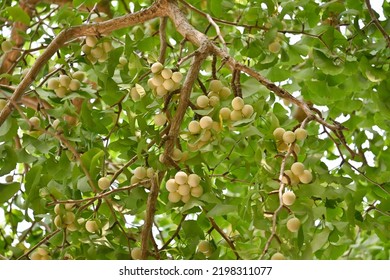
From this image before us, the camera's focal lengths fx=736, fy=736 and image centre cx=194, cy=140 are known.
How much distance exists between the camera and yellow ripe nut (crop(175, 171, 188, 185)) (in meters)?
1.07

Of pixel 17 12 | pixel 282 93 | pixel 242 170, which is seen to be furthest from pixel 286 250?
pixel 17 12

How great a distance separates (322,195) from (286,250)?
0.12 metres

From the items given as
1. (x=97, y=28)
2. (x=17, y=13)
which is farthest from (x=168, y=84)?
(x=17, y=13)

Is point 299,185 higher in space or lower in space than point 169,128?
lower

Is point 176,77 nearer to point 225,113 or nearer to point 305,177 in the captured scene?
point 225,113

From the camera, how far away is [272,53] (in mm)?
1301

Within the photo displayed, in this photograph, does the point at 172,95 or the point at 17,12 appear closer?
the point at 172,95

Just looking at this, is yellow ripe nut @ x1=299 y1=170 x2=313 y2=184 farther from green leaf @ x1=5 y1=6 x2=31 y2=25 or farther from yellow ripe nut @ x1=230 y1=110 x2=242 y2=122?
green leaf @ x1=5 y1=6 x2=31 y2=25

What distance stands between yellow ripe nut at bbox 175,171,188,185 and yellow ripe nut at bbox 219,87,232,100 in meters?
0.14

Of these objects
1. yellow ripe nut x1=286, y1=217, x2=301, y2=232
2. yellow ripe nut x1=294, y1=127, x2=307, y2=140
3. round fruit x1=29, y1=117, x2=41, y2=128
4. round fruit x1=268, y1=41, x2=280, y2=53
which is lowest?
yellow ripe nut x1=286, y1=217, x2=301, y2=232

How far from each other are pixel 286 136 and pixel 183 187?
0.17 meters

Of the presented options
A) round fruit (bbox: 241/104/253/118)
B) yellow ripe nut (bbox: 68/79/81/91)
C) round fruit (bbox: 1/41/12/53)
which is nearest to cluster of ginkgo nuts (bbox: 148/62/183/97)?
round fruit (bbox: 241/104/253/118)

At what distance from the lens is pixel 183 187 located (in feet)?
3.55
